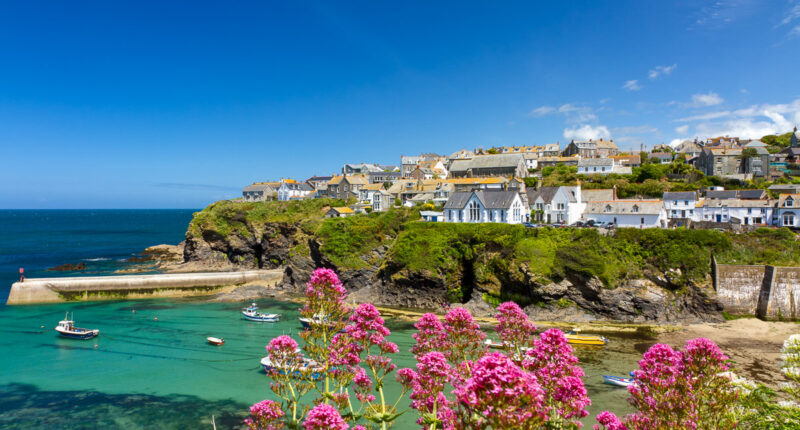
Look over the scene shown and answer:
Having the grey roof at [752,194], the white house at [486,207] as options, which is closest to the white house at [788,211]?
the grey roof at [752,194]

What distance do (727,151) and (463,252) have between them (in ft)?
179

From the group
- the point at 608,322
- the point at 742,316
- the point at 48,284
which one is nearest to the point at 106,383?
the point at 48,284

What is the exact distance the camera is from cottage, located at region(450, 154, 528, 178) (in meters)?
69.2

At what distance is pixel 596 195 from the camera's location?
53094 millimetres

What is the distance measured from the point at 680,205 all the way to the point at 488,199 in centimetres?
2245

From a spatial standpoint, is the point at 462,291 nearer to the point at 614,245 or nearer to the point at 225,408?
the point at 614,245

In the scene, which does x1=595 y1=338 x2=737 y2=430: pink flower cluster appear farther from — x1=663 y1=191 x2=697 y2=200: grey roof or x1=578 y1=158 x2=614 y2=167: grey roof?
x1=578 y1=158 x2=614 y2=167: grey roof

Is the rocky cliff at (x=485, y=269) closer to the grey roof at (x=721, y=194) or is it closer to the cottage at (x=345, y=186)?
the grey roof at (x=721, y=194)

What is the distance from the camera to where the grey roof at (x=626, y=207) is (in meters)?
43.8

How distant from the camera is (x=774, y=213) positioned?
44.0 m

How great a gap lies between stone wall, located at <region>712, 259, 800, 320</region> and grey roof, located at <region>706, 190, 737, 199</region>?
1743cm

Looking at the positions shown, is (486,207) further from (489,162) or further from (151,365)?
(151,365)

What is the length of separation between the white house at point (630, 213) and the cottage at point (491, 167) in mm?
21977

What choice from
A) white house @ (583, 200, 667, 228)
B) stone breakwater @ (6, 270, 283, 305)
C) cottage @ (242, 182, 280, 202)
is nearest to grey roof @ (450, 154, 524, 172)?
white house @ (583, 200, 667, 228)
